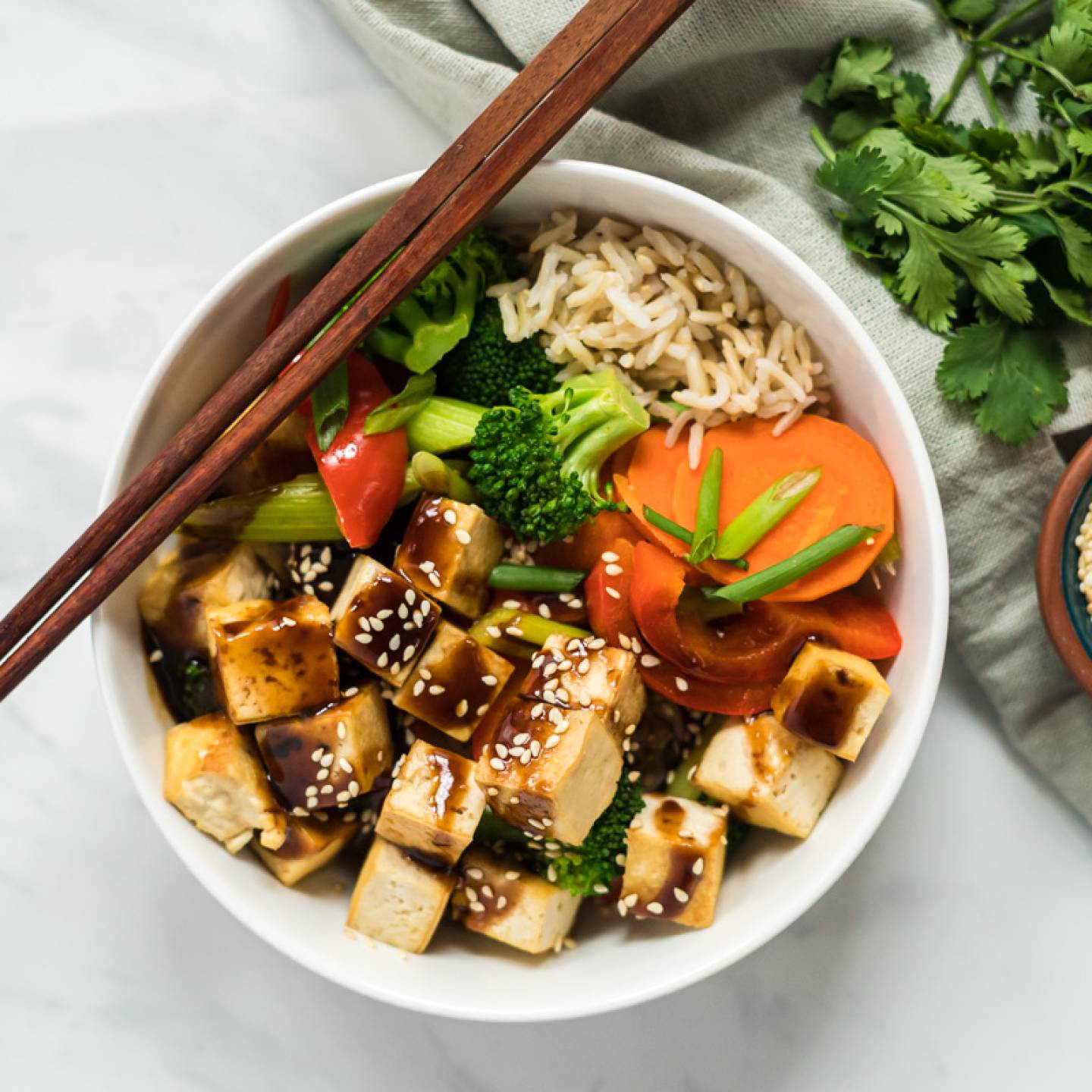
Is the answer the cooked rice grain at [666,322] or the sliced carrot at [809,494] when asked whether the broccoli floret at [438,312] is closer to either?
the cooked rice grain at [666,322]

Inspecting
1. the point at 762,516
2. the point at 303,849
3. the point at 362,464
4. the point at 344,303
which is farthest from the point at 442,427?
the point at 303,849

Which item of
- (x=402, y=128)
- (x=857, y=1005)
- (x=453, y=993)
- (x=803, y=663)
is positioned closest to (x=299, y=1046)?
(x=453, y=993)

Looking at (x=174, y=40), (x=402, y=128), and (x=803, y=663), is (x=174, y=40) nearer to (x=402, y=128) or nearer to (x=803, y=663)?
(x=402, y=128)

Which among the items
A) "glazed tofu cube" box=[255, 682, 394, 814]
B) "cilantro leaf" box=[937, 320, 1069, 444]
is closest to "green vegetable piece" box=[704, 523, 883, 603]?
"cilantro leaf" box=[937, 320, 1069, 444]

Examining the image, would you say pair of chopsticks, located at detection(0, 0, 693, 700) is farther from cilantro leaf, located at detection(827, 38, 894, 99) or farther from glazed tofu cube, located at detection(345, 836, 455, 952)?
glazed tofu cube, located at detection(345, 836, 455, 952)

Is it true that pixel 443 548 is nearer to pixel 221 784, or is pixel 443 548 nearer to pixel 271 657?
pixel 271 657

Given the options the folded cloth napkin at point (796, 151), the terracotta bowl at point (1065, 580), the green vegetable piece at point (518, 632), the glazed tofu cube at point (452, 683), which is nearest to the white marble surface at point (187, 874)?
the folded cloth napkin at point (796, 151)

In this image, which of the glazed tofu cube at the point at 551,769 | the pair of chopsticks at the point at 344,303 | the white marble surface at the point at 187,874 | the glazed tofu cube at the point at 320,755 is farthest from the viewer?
the white marble surface at the point at 187,874
